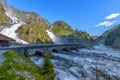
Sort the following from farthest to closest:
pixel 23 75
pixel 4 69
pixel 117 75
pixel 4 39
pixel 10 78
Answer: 1. pixel 4 39
2. pixel 117 75
3. pixel 4 69
4. pixel 23 75
5. pixel 10 78

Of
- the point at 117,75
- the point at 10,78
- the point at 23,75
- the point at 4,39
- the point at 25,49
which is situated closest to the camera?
the point at 10,78

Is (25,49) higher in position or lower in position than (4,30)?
lower

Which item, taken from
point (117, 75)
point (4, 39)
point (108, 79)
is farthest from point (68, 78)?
point (4, 39)

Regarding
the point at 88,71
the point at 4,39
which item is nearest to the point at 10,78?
the point at 88,71

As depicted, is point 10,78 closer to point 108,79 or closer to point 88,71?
point 108,79

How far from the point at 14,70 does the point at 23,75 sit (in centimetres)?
169

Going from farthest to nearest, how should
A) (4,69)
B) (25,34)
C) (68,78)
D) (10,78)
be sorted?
(25,34) < (68,78) < (4,69) < (10,78)

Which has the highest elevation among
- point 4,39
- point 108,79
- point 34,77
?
point 4,39

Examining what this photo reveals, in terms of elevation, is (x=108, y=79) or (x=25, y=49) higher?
(x=25, y=49)

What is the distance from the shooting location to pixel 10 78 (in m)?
25.9

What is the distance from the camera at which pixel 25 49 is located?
71.1 m

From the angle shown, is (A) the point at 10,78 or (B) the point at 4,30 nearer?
(A) the point at 10,78

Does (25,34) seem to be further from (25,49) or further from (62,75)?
(62,75)

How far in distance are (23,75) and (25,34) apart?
135m
